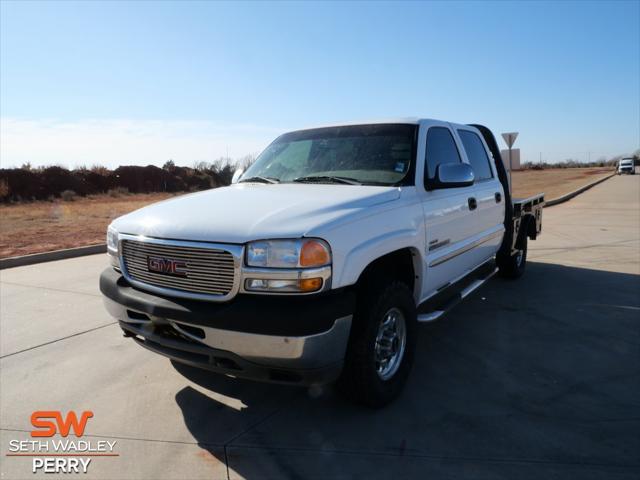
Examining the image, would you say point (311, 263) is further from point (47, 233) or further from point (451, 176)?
point (47, 233)

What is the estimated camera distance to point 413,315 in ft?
10.9

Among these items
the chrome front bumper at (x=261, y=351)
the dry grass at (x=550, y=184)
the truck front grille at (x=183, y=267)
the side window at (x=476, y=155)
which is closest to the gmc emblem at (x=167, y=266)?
the truck front grille at (x=183, y=267)

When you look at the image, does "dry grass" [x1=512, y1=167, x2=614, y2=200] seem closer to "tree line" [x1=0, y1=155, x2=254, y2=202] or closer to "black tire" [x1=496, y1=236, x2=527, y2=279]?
"black tire" [x1=496, y1=236, x2=527, y2=279]

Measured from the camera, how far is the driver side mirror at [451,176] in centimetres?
354

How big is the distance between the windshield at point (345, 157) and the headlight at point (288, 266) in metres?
1.16

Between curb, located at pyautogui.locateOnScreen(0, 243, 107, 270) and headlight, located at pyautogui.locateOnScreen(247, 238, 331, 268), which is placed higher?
headlight, located at pyautogui.locateOnScreen(247, 238, 331, 268)

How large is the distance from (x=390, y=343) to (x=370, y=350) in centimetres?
42

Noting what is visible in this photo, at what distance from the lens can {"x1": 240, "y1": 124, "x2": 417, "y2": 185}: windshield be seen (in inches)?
144

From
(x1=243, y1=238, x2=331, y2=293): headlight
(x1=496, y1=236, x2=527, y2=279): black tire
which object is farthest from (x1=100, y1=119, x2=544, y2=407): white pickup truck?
(x1=496, y1=236, x2=527, y2=279): black tire

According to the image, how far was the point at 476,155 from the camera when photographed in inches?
197

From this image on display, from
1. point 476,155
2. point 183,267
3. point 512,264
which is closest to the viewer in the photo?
point 183,267

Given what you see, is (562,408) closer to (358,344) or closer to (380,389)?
(380,389)

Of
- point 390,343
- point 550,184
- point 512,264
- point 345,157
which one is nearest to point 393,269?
point 390,343

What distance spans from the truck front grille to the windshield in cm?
133
